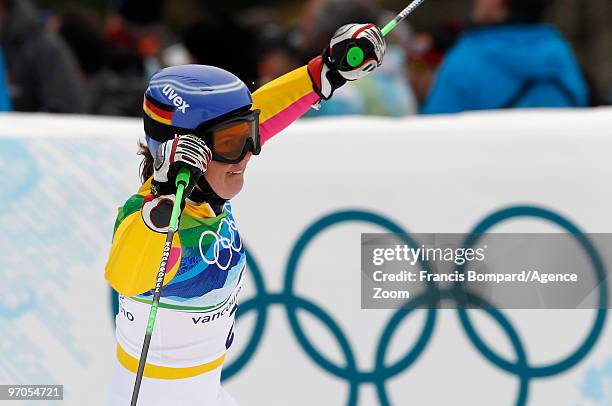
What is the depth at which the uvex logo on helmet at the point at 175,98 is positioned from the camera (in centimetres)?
298

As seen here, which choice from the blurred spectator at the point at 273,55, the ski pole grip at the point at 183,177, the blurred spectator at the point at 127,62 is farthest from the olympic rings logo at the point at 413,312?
the blurred spectator at the point at 273,55

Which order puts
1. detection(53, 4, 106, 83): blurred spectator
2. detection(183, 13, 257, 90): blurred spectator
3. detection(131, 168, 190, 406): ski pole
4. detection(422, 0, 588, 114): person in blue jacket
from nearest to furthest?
1. detection(131, 168, 190, 406): ski pole
2. detection(422, 0, 588, 114): person in blue jacket
3. detection(183, 13, 257, 90): blurred spectator
4. detection(53, 4, 106, 83): blurred spectator

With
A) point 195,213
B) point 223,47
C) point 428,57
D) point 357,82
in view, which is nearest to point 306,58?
point 357,82

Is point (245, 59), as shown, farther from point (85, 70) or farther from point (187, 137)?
point (187, 137)

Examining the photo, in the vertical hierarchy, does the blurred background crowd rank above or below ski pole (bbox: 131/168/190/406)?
above

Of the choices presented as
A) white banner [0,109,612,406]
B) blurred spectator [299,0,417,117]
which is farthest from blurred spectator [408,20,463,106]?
white banner [0,109,612,406]

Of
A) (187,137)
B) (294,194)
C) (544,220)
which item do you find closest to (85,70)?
(294,194)

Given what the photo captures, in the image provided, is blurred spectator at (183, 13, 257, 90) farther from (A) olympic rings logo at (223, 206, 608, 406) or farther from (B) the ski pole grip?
(B) the ski pole grip

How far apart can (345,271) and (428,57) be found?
2.92m

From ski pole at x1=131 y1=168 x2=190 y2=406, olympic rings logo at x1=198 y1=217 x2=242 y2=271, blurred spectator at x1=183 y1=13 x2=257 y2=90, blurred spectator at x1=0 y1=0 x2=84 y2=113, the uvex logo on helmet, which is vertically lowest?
ski pole at x1=131 y1=168 x2=190 y2=406

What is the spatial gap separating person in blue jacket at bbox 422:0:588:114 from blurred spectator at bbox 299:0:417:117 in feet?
0.88

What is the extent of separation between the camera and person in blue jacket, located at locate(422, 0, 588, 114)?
4.52 metres

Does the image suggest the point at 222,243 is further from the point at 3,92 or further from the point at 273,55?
the point at 273,55

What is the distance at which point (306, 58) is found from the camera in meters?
4.75
